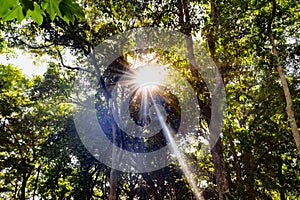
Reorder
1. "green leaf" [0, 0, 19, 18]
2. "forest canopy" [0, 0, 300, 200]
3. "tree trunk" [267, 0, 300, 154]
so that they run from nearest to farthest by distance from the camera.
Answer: "green leaf" [0, 0, 19, 18], "tree trunk" [267, 0, 300, 154], "forest canopy" [0, 0, 300, 200]

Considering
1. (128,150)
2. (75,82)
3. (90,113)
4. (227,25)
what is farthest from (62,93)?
(227,25)

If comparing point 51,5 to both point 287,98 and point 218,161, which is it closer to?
point 218,161

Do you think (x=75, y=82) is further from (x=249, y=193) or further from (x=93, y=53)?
(x=249, y=193)

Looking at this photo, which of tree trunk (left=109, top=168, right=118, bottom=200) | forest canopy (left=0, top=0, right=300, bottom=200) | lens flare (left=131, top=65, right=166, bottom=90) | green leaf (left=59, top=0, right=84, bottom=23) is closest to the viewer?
green leaf (left=59, top=0, right=84, bottom=23)

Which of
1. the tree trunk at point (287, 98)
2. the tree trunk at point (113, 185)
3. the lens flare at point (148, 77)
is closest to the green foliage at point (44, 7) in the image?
the tree trunk at point (287, 98)

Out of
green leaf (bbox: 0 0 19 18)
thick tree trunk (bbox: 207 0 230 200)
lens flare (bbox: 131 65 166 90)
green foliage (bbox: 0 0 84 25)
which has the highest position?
lens flare (bbox: 131 65 166 90)

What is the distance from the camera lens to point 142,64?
52.0 feet

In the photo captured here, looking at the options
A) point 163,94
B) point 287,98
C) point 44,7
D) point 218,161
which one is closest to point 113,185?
point 163,94

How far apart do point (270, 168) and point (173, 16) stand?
8.80 m

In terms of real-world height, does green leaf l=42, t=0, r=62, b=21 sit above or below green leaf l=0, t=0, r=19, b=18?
above

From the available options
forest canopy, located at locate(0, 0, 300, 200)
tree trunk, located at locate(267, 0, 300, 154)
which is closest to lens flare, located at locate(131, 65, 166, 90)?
forest canopy, located at locate(0, 0, 300, 200)

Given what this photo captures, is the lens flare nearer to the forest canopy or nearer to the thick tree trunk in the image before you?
the forest canopy

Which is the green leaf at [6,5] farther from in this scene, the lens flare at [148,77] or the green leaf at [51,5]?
the lens flare at [148,77]

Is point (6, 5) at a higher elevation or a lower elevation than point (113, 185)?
lower
